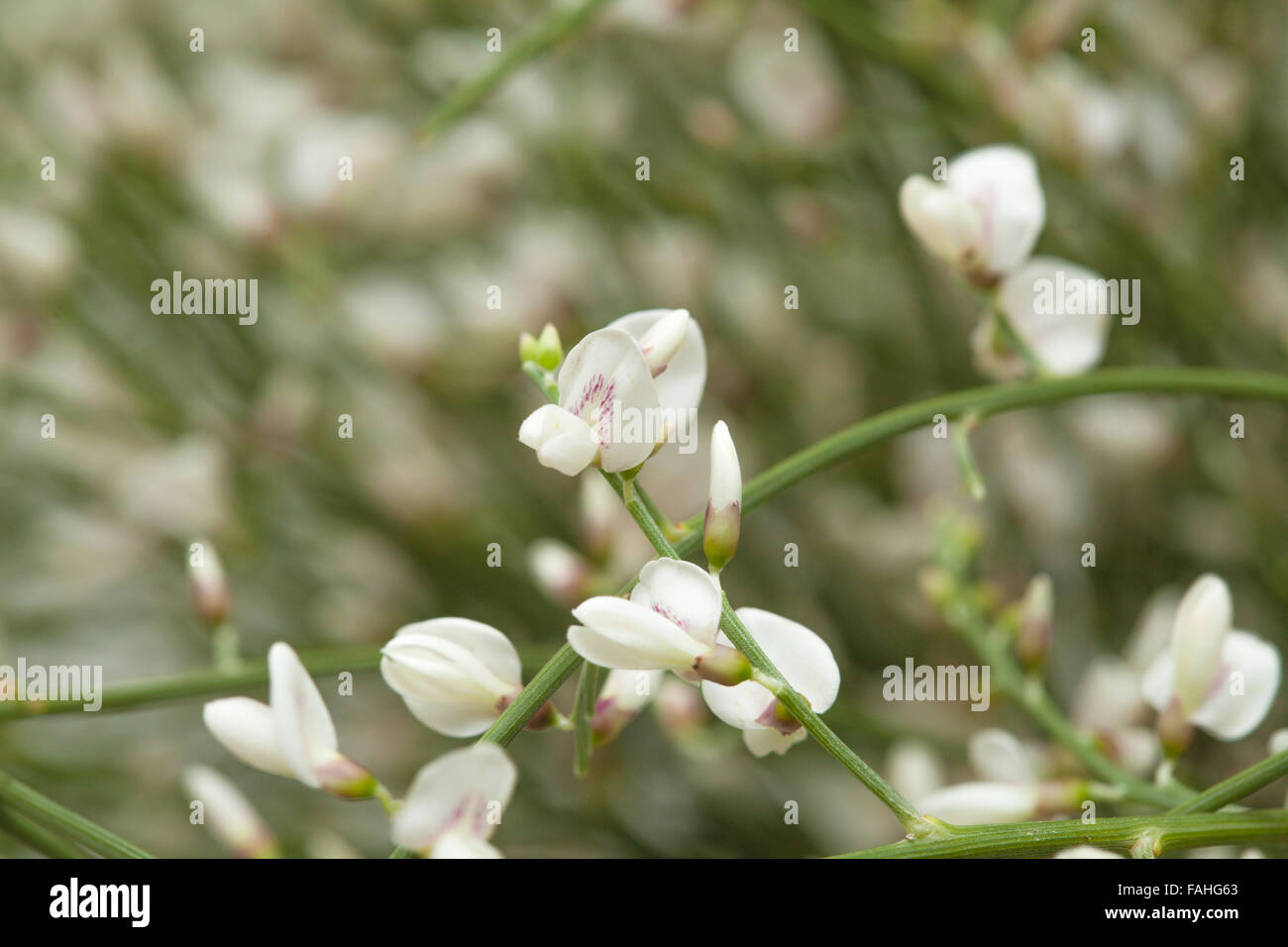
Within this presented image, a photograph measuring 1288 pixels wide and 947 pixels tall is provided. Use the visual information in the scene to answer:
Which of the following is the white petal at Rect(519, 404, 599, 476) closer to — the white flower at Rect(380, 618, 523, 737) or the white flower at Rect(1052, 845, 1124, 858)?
the white flower at Rect(380, 618, 523, 737)

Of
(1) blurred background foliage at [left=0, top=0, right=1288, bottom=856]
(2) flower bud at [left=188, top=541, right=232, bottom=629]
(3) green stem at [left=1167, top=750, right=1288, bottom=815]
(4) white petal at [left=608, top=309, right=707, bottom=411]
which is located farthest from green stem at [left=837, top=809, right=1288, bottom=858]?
(1) blurred background foliage at [left=0, top=0, right=1288, bottom=856]

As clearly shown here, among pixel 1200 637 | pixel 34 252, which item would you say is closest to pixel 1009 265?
pixel 1200 637

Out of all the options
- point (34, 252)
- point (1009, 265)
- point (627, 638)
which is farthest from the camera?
point (34, 252)

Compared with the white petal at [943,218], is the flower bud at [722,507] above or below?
below

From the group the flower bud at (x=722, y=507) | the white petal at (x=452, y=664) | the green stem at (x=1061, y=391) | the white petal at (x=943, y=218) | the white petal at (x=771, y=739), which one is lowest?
the white petal at (x=771, y=739)

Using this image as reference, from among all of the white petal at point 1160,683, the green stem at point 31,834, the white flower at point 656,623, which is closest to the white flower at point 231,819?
the green stem at point 31,834

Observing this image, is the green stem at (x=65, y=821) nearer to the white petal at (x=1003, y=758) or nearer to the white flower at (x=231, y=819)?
the white flower at (x=231, y=819)

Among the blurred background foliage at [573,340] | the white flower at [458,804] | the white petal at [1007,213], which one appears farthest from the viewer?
the blurred background foliage at [573,340]

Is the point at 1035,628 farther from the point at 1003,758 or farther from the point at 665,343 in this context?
the point at 665,343

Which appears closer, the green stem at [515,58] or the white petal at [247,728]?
the white petal at [247,728]
